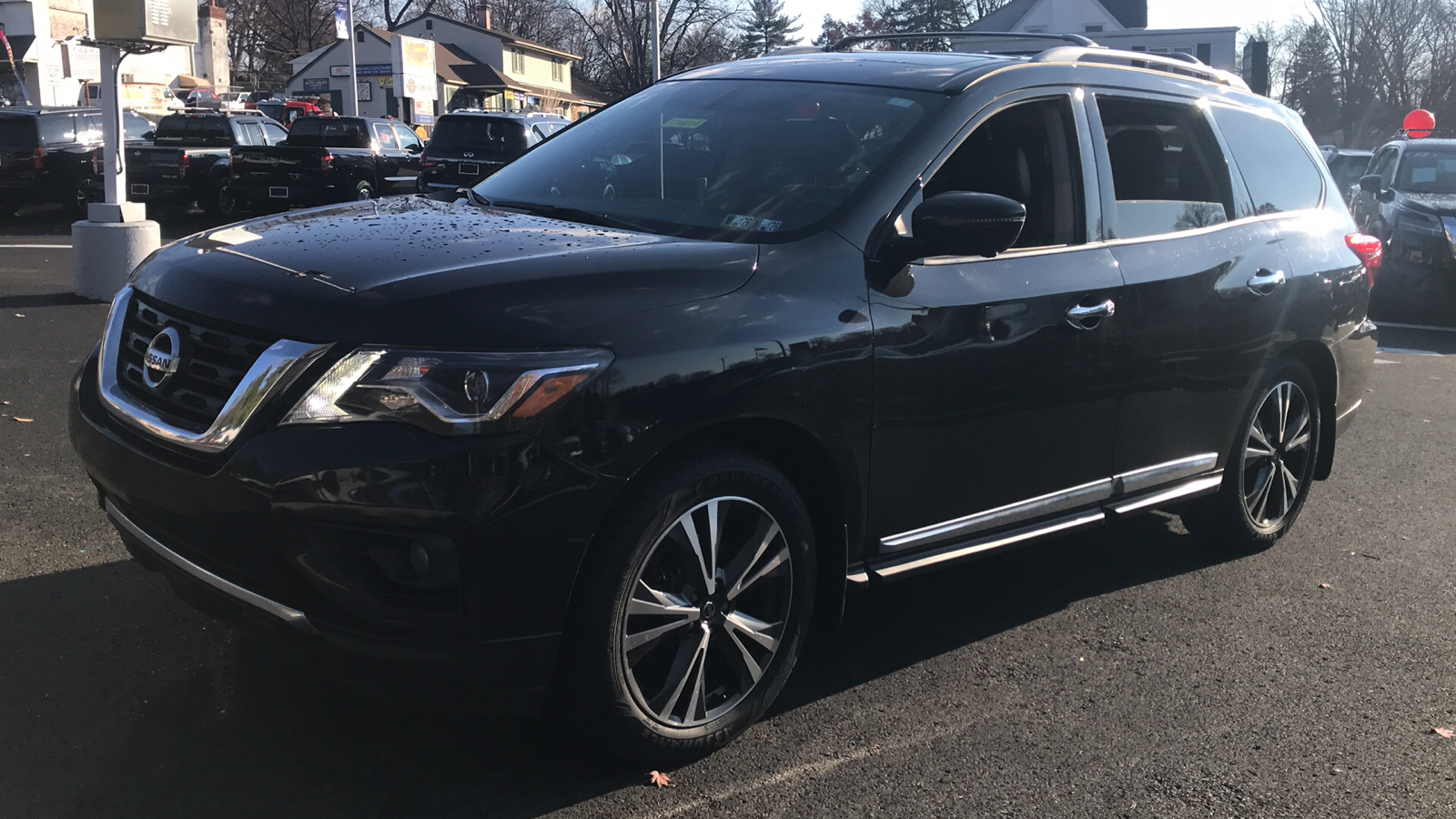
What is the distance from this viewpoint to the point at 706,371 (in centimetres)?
303

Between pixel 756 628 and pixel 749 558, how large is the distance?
21 centimetres

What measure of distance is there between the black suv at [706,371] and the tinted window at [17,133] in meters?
16.8

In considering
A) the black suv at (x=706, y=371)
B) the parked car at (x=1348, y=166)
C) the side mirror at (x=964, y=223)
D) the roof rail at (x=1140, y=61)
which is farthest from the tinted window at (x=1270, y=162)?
the parked car at (x=1348, y=166)

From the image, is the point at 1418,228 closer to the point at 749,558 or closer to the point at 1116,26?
the point at 749,558

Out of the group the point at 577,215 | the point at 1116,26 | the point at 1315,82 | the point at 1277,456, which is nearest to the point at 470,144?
the point at 1277,456

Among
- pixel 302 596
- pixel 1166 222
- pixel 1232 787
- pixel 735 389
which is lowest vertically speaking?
pixel 1232 787

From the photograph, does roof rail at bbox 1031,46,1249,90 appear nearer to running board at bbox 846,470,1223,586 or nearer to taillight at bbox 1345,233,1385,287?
taillight at bbox 1345,233,1385,287

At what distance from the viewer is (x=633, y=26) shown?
246 feet

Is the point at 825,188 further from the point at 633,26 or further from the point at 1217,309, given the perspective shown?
the point at 633,26

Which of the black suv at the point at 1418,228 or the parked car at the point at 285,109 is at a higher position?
the parked car at the point at 285,109

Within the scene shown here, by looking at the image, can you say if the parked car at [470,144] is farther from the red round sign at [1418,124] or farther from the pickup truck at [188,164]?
the red round sign at [1418,124]

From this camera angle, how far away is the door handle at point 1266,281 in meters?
4.75

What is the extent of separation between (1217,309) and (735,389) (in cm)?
231

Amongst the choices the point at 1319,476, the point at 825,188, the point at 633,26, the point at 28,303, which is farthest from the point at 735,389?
the point at 633,26
